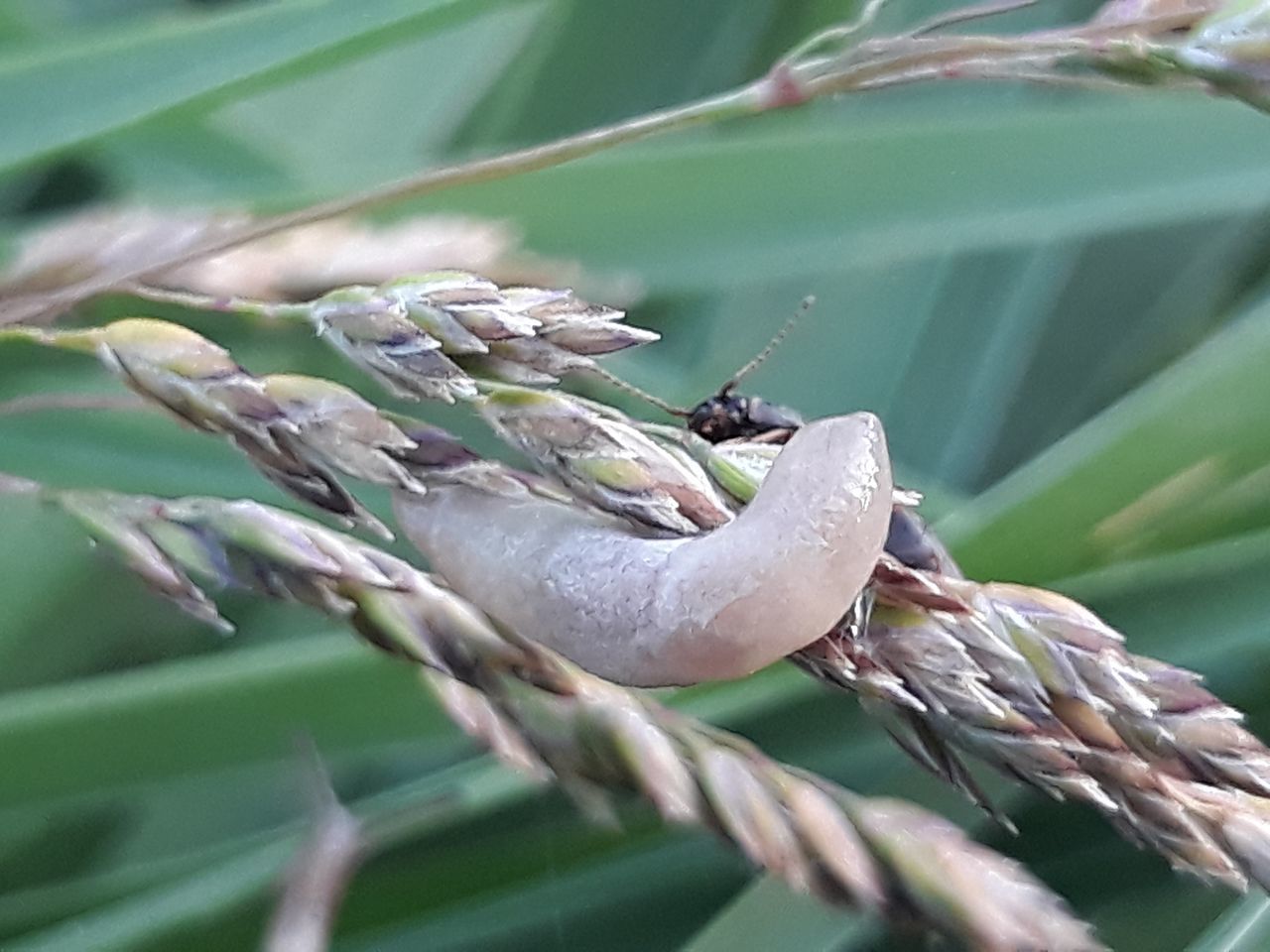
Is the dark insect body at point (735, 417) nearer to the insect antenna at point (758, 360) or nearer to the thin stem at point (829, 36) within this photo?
the insect antenna at point (758, 360)

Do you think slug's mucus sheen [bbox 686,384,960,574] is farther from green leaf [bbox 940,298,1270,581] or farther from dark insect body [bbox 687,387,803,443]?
green leaf [bbox 940,298,1270,581]

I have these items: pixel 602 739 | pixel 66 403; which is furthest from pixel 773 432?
pixel 66 403

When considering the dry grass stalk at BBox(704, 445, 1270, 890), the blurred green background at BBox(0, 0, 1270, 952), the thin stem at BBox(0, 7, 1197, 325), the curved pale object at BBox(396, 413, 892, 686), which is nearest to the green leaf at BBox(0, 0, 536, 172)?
the blurred green background at BBox(0, 0, 1270, 952)

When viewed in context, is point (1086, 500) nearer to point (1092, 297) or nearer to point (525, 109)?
point (1092, 297)

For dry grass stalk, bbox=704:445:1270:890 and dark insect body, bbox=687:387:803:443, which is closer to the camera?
dry grass stalk, bbox=704:445:1270:890

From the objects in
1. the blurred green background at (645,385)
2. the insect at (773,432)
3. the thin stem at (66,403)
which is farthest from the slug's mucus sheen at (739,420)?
the thin stem at (66,403)

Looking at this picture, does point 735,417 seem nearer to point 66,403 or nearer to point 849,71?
point 849,71

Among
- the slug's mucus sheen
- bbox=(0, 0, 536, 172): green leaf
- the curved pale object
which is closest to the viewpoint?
the curved pale object
